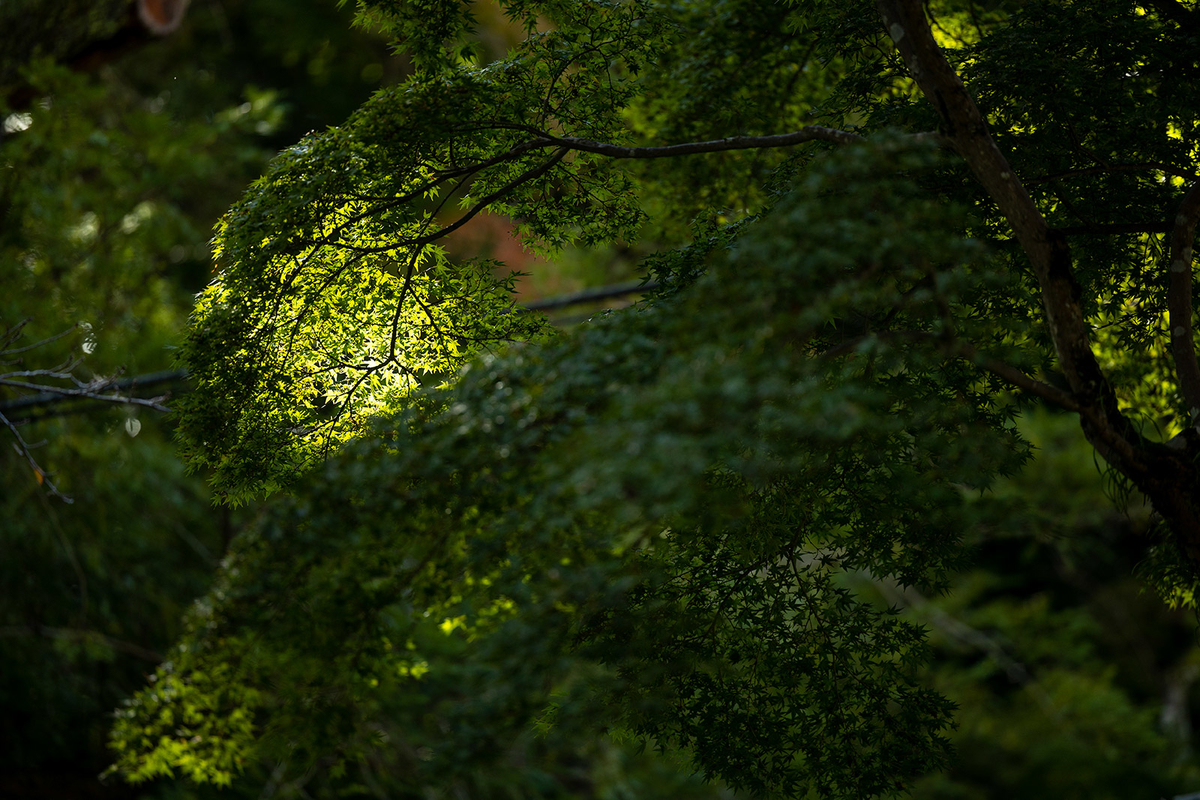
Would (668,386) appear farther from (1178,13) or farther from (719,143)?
(1178,13)

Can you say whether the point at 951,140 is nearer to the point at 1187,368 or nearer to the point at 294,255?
the point at 1187,368

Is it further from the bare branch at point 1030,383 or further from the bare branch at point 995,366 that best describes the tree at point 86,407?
the bare branch at point 1030,383

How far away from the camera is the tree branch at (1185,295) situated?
3.59m

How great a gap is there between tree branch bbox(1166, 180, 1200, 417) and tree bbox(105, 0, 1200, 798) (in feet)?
0.06

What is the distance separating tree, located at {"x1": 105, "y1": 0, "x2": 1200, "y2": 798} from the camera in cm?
286

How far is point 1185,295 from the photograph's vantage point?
3.60 metres

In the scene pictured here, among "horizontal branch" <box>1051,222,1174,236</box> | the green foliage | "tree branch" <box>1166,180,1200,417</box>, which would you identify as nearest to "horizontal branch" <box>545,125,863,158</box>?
the green foliage

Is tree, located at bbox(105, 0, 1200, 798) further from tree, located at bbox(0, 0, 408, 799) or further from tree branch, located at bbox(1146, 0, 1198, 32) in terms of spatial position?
tree, located at bbox(0, 0, 408, 799)

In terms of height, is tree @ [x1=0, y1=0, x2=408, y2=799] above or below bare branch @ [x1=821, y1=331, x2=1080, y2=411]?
above

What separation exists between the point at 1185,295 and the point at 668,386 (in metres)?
2.39

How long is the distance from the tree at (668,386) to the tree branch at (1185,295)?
0.02 metres

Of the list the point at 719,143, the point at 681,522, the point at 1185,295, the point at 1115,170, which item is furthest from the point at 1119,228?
the point at 681,522

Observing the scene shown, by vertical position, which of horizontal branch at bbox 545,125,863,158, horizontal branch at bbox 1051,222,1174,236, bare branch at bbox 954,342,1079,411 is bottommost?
bare branch at bbox 954,342,1079,411

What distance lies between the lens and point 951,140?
347cm
